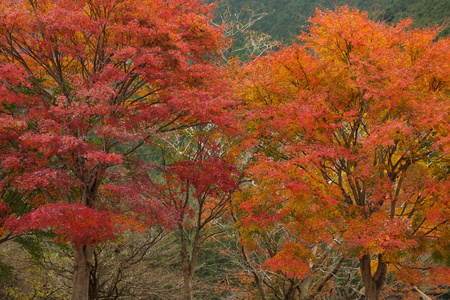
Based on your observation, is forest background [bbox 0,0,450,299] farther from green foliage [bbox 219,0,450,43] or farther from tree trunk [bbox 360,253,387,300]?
green foliage [bbox 219,0,450,43]

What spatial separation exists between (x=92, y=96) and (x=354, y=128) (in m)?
5.90

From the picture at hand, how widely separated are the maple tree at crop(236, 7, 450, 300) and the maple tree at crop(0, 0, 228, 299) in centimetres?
157

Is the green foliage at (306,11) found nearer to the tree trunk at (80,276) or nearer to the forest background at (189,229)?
the forest background at (189,229)

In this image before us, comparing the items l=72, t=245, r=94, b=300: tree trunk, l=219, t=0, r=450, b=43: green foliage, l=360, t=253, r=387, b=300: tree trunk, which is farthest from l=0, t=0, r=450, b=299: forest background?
l=219, t=0, r=450, b=43: green foliage

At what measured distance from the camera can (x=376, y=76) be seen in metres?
7.96

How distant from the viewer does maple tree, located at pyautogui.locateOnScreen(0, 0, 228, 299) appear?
6.93m

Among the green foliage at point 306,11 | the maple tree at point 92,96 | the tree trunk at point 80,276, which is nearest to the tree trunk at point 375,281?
the maple tree at point 92,96

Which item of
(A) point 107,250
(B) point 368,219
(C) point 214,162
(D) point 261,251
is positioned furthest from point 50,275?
(B) point 368,219

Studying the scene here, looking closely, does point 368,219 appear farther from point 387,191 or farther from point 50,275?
point 50,275

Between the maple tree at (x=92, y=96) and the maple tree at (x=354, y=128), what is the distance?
1.57 metres

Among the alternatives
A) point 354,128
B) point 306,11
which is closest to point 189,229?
point 354,128

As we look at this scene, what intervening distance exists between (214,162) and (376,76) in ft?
12.9

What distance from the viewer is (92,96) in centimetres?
689

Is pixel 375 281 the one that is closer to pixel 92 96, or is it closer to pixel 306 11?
pixel 92 96
